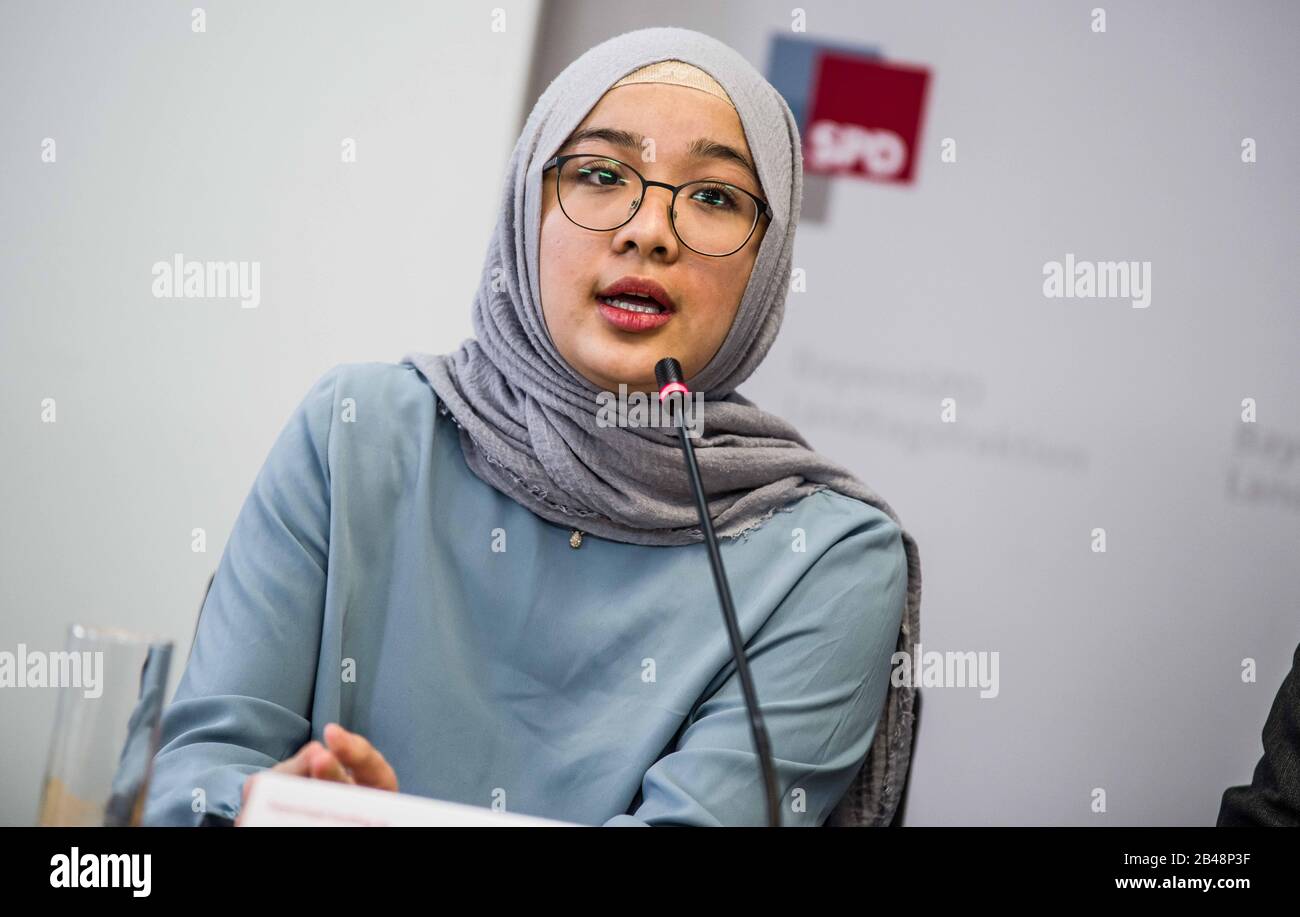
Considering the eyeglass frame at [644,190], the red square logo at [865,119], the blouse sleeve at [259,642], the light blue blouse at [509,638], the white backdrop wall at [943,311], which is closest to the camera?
the blouse sleeve at [259,642]

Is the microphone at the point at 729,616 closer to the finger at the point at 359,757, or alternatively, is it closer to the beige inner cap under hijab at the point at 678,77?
the finger at the point at 359,757

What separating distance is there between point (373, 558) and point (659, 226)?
0.45 m

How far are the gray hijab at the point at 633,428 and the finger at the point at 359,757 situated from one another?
50 centimetres

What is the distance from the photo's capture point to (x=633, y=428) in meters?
1.32

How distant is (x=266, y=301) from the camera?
2.05 meters

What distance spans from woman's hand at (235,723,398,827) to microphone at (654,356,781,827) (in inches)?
9.9

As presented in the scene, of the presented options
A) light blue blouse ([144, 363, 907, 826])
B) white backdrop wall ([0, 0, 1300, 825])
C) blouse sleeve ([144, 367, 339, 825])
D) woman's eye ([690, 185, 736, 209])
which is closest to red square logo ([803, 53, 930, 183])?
white backdrop wall ([0, 0, 1300, 825])

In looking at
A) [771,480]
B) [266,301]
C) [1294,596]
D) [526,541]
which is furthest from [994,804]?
[266,301]

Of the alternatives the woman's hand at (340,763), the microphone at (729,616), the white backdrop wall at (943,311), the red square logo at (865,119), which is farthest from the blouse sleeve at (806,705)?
the red square logo at (865,119)

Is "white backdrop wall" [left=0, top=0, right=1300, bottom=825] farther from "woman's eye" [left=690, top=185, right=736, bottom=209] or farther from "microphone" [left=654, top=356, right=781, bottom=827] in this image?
"microphone" [left=654, top=356, right=781, bottom=827]

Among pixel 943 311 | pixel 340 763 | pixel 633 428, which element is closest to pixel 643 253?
pixel 633 428

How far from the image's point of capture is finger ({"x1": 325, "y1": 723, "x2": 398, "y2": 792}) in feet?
2.59

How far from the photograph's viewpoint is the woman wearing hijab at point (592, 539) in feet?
3.86
